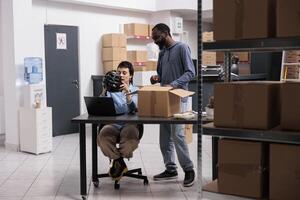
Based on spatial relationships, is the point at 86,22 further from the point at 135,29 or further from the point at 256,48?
the point at 256,48

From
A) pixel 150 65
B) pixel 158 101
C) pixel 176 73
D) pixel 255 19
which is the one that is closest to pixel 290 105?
pixel 255 19

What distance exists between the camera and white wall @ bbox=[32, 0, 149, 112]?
7.23 m

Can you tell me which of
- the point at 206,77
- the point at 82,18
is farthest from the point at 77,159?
the point at 82,18

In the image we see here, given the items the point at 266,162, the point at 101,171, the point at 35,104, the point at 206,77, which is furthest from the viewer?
the point at 206,77

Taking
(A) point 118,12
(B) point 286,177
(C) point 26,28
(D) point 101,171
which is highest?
(A) point 118,12

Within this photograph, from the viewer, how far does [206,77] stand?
6.75m

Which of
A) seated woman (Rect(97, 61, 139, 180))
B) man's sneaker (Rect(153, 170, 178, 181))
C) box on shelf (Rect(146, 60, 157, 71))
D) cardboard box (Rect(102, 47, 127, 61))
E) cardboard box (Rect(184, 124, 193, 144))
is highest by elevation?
cardboard box (Rect(102, 47, 127, 61))

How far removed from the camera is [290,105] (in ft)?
6.66

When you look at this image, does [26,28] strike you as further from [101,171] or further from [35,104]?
[101,171]

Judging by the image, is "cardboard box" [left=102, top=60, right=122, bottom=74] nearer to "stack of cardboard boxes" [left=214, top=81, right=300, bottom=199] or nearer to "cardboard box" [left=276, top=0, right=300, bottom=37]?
"stack of cardboard boxes" [left=214, top=81, right=300, bottom=199]

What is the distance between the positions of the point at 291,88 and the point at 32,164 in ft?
12.6

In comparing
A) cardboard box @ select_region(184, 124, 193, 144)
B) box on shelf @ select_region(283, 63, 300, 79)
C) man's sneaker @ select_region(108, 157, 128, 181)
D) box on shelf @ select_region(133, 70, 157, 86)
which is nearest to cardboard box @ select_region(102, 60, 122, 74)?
box on shelf @ select_region(133, 70, 157, 86)

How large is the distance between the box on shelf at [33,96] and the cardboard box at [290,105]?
4331 millimetres

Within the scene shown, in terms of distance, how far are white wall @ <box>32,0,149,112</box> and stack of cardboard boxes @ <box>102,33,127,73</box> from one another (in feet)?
0.50
